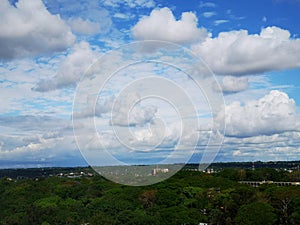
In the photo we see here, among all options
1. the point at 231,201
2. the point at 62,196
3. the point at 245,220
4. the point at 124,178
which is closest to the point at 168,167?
the point at 124,178

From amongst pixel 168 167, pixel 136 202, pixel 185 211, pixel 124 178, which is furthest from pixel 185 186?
pixel 168 167

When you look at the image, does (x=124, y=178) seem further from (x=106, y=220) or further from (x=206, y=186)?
(x=206, y=186)

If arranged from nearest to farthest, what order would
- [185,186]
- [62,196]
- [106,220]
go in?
[106,220] → [185,186] → [62,196]

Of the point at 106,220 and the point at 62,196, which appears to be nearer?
the point at 106,220

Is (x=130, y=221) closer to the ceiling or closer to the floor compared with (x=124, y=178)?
closer to the floor

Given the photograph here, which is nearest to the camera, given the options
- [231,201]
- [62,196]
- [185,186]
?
[231,201]

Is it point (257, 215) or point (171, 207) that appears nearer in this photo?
point (257, 215)

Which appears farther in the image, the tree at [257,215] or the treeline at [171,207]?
the treeline at [171,207]

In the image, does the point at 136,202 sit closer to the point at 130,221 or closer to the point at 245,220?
the point at 130,221

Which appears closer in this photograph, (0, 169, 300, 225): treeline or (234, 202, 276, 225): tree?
(234, 202, 276, 225): tree
